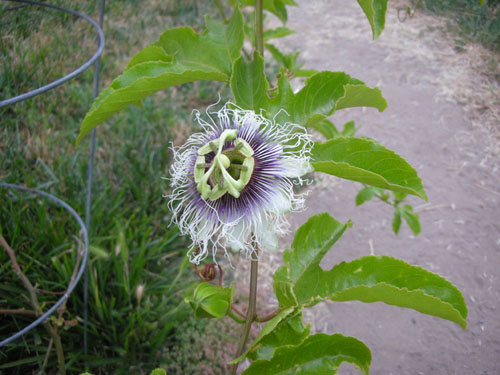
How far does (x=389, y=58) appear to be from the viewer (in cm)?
269

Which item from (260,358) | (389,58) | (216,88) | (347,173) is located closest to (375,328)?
(260,358)

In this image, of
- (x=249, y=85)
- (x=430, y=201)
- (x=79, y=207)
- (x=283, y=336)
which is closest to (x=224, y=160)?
(x=249, y=85)

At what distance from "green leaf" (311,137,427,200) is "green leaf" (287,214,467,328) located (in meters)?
0.10

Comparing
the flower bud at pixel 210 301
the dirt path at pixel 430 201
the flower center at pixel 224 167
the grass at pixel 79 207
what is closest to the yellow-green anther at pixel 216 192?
the flower center at pixel 224 167

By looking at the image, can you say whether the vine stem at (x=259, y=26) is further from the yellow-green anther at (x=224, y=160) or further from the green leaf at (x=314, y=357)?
the green leaf at (x=314, y=357)

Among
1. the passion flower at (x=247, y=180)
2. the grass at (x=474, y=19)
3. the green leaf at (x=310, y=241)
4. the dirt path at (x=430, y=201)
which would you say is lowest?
the dirt path at (x=430, y=201)

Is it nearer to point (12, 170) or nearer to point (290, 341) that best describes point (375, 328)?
point (290, 341)

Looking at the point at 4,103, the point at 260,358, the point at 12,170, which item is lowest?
the point at 12,170

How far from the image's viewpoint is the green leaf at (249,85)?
50 cm

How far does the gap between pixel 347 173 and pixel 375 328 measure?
3.46 ft

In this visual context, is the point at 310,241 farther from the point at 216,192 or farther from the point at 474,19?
the point at 474,19

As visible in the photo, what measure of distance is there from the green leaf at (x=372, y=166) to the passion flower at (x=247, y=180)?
0.10 feet

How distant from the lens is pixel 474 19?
2.53 meters

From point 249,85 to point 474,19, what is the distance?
8.35 ft
